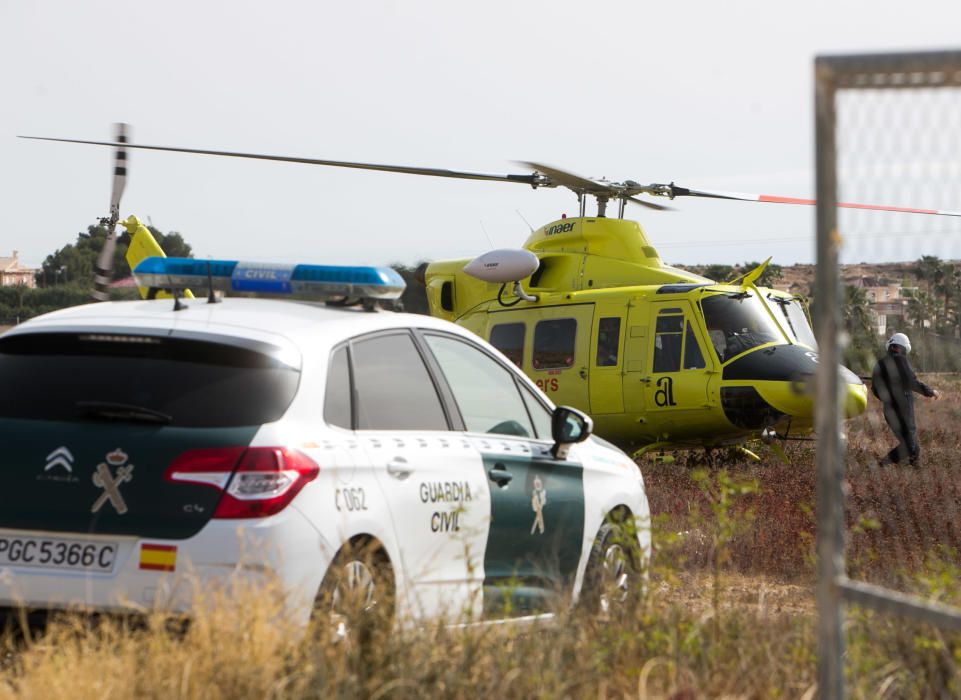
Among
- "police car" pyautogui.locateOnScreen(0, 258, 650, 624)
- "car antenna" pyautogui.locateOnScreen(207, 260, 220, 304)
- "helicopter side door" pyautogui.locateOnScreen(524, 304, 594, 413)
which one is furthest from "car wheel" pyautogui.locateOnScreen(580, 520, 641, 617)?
"helicopter side door" pyautogui.locateOnScreen(524, 304, 594, 413)

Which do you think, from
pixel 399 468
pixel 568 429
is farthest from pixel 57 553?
pixel 568 429

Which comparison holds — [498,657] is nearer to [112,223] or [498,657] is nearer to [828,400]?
[828,400]

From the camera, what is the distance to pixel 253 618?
14.5ft

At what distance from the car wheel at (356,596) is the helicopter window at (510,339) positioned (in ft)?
37.5

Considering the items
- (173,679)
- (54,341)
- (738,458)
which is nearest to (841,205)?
(173,679)

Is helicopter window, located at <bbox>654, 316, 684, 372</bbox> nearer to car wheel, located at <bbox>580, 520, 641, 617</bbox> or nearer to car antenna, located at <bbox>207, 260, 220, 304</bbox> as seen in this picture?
car wheel, located at <bbox>580, 520, 641, 617</bbox>

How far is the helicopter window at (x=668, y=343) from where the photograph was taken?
50.7 ft

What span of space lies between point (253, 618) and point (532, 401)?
9.30ft

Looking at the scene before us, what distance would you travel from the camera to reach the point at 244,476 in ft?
15.9

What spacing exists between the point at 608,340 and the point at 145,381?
11146 mm

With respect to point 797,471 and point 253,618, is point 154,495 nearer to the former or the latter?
point 253,618

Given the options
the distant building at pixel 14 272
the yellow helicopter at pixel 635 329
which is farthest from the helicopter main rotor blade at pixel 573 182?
the distant building at pixel 14 272

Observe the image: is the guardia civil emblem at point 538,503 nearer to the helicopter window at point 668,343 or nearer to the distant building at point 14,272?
the helicopter window at point 668,343

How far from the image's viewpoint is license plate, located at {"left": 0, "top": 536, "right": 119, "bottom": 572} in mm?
4844
